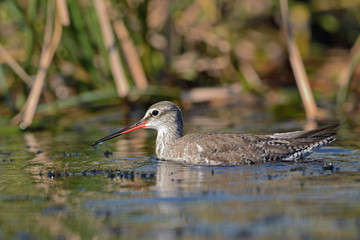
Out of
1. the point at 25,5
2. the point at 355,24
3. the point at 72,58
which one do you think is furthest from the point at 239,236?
the point at 355,24

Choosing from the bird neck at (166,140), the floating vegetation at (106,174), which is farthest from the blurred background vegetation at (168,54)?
the floating vegetation at (106,174)

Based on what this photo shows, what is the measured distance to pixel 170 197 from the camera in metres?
6.57

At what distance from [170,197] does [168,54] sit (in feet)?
27.6

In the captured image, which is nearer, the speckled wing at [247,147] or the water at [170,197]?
the water at [170,197]

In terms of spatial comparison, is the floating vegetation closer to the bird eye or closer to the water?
the water

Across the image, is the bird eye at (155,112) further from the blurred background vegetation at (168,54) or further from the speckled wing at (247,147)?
the blurred background vegetation at (168,54)

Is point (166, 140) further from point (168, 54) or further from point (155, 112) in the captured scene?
point (168, 54)

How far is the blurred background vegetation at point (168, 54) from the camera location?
11852 millimetres

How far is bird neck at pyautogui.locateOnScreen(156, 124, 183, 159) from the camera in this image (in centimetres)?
920

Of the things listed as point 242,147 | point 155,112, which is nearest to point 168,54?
point 155,112

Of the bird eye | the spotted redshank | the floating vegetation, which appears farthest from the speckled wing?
the floating vegetation

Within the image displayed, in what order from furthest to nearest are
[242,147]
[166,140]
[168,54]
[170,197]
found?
[168,54], [166,140], [242,147], [170,197]

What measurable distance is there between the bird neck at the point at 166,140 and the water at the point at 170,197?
159 mm

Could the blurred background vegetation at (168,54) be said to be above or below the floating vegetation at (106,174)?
above
